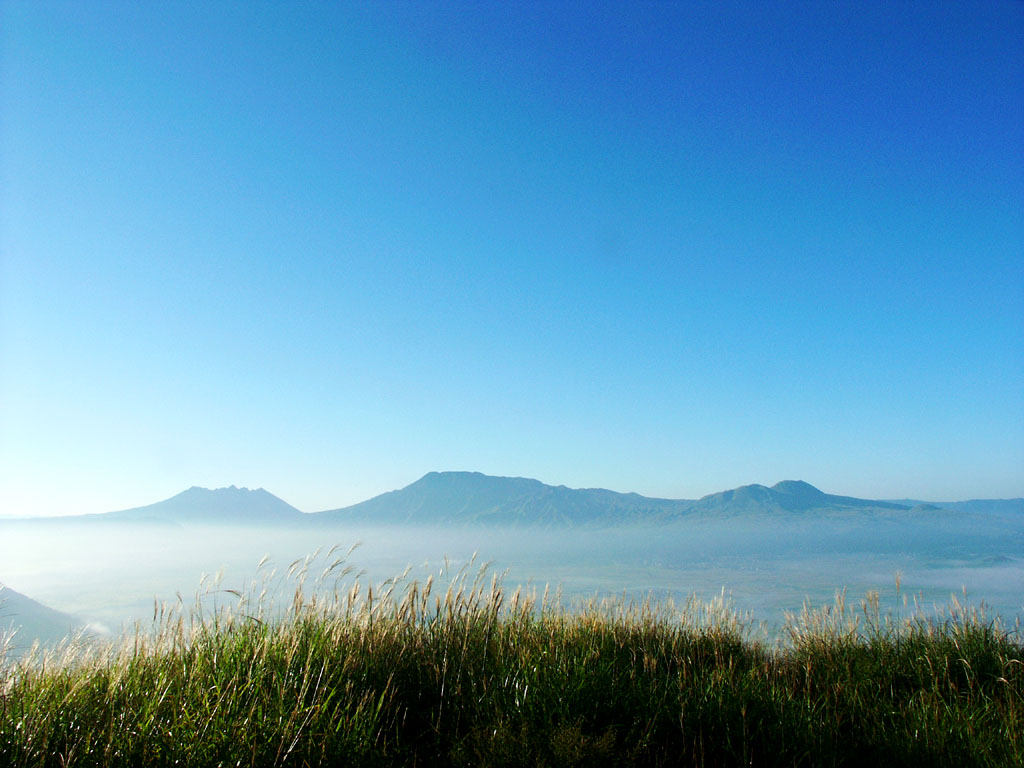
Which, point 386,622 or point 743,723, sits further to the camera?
point 386,622

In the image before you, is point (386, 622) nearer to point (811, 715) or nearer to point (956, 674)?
point (811, 715)

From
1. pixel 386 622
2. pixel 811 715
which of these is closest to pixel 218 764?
pixel 386 622

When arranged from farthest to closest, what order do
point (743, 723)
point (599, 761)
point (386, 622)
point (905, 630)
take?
point (905, 630), point (386, 622), point (743, 723), point (599, 761)

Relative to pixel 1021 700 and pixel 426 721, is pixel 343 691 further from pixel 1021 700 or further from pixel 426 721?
pixel 1021 700

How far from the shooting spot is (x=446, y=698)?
3.93 metres

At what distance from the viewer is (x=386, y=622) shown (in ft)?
16.6

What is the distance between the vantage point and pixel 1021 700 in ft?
14.0

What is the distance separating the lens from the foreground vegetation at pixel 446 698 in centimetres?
289

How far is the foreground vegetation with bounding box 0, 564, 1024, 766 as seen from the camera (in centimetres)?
289

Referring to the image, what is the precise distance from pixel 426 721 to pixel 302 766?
1102 mm

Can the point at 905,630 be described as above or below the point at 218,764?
below

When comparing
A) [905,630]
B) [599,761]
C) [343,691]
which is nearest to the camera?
[599,761]

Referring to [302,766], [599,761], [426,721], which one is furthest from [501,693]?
[302,766]

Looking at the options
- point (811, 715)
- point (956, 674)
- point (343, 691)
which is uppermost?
point (343, 691)
